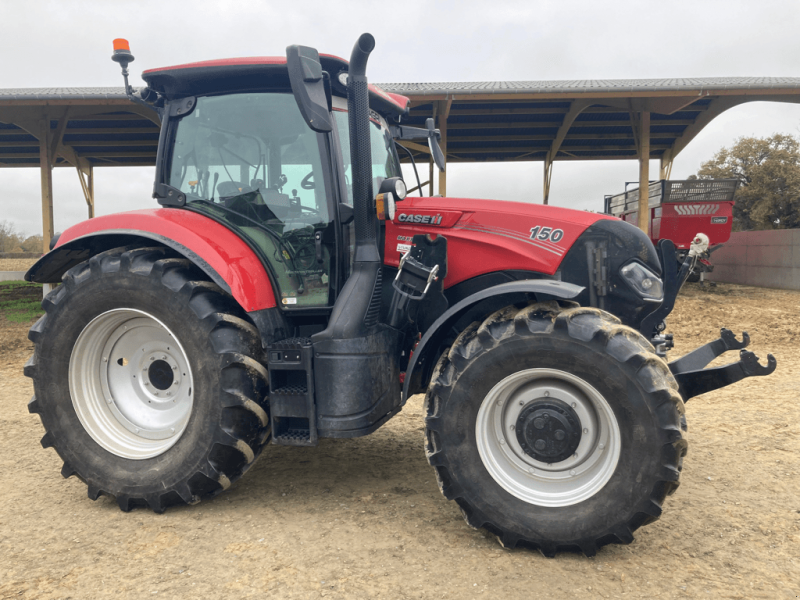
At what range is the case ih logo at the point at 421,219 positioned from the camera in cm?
324

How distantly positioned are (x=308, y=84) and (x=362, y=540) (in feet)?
7.17

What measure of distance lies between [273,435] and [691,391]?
2.18 metres

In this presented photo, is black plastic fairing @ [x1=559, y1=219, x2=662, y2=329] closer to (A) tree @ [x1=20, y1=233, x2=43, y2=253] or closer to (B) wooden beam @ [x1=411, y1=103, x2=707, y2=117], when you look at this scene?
(B) wooden beam @ [x1=411, y1=103, x2=707, y2=117]

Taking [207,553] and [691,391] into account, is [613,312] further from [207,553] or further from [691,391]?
[207,553]

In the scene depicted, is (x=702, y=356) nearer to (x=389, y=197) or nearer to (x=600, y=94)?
(x=389, y=197)

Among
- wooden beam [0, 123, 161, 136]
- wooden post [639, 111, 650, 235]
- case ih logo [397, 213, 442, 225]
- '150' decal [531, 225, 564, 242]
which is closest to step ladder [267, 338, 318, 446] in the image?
case ih logo [397, 213, 442, 225]

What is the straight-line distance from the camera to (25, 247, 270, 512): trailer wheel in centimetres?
305

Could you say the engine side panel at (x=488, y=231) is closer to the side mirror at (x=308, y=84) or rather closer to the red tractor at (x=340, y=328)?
the red tractor at (x=340, y=328)

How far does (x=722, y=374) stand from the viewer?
113 inches

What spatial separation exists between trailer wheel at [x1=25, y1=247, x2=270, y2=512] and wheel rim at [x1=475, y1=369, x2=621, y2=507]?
1216 millimetres

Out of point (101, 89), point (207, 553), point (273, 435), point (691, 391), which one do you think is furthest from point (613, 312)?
point (101, 89)

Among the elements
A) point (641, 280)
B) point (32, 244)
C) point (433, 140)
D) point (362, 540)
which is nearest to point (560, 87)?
point (433, 140)

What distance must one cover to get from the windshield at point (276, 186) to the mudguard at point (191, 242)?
0.35 ft

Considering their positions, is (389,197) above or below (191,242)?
above
